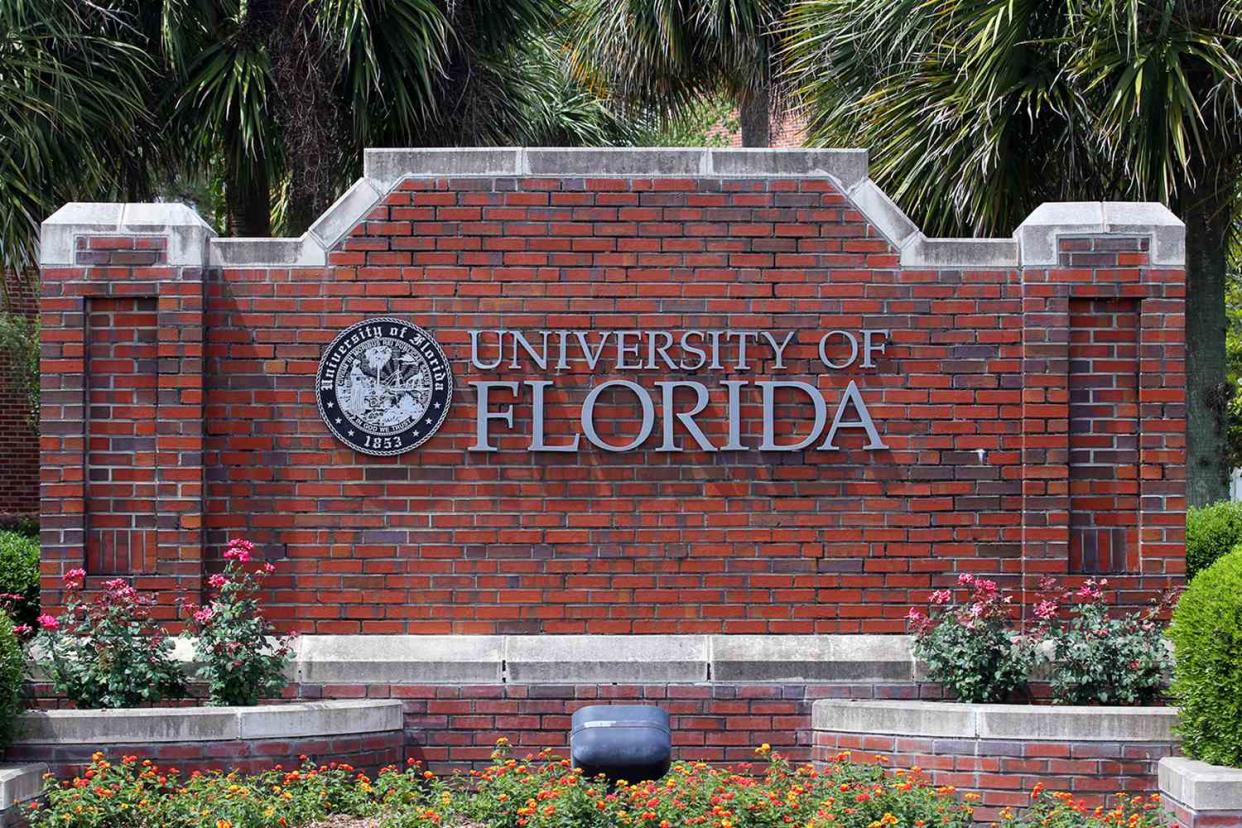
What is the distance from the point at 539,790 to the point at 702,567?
1828 millimetres

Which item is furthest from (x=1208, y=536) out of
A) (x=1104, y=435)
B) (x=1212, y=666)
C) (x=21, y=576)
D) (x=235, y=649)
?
(x=21, y=576)

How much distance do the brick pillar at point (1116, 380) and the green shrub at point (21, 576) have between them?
6.53 metres

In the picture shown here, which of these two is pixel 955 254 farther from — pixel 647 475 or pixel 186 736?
pixel 186 736

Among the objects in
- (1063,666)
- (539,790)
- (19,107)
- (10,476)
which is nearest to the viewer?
(539,790)

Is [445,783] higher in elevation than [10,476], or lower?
lower

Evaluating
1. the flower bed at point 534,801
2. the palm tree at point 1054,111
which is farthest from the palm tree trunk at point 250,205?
the flower bed at point 534,801

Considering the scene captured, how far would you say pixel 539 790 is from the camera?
724cm

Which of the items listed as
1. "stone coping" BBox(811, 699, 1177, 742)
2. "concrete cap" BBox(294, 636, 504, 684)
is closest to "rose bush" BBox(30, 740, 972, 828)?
"stone coping" BBox(811, 699, 1177, 742)

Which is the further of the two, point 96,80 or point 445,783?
point 96,80

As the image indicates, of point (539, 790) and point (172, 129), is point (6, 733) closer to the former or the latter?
point (539, 790)

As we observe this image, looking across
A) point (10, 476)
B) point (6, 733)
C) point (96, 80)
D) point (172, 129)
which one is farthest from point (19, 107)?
point (10, 476)

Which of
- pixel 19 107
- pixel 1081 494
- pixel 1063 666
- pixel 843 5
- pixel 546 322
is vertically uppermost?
pixel 843 5

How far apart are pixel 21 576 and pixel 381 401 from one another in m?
3.53

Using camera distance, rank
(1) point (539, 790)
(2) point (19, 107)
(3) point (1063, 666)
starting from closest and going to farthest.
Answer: (1) point (539, 790)
(3) point (1063, 666)
(2) point (19, 107)
